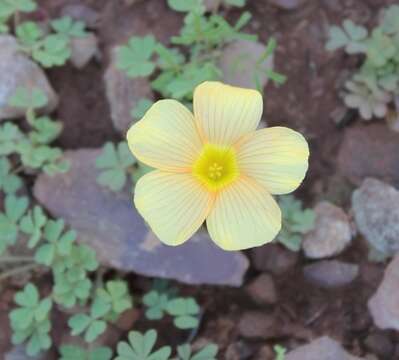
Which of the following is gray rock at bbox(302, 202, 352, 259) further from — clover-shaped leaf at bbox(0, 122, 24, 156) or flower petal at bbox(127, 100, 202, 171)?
clover-shaped leaf at bbox(0, 122, 24, 156)

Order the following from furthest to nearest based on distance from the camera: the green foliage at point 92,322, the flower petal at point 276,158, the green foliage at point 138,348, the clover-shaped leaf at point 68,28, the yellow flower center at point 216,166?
→ the clover-shaped leaf at point 68,28 < the green foliage at point 92,322 < the green foliage at point 138,348 < the yellow flower center at point 216,166 < the flower petal at point 276,158

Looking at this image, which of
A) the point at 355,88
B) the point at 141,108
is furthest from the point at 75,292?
the point at 355,88

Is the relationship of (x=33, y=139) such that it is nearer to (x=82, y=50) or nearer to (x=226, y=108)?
(x=82, y=50)

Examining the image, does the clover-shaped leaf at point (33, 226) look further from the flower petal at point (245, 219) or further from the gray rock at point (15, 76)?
the flower petal at point (245, 219)

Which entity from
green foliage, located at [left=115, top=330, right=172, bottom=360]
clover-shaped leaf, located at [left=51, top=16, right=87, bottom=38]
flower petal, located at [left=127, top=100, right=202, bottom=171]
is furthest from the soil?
flower petal, located at [left=127, top=100, right=202, bottom=171]

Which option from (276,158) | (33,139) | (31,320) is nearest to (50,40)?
(33,139)

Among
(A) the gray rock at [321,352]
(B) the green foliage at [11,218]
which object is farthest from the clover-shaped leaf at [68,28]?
(A) the gray rock at [321,352]
